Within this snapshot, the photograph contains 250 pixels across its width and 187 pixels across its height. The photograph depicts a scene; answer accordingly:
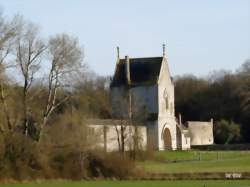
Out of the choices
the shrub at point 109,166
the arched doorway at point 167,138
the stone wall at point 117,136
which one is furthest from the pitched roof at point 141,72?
the shrub at point 109,166

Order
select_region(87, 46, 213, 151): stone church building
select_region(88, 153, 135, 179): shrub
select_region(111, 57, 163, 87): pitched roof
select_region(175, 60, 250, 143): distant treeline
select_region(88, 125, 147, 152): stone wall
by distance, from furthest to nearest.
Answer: select_region(175, 60, 250, 143): distant treeline
select_region(111, 57, 163, 87): pitched roof
select_region(87, 46, 213, 151): stone church building
select_region(88, 125, 147, 152): stone wall
select_region(88, 153, 135, 179): shrub

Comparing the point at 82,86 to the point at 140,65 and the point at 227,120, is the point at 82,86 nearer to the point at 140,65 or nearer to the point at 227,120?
the point at 140,65

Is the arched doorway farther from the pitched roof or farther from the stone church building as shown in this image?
the pitched roof

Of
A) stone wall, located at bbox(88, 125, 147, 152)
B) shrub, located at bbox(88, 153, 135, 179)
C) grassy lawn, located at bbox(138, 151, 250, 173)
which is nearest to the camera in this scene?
shrub, located at bbox(88, 153, 135, 179)

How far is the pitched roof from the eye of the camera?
93.0m

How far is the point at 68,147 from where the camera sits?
175ft

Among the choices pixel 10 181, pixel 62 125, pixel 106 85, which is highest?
pixel 106 85

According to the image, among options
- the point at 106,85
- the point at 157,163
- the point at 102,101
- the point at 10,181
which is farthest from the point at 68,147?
the point at 106,85

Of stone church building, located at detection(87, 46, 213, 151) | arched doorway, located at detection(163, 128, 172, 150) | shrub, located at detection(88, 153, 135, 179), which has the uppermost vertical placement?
stone church building, located at detection(87, 46, 213, 151)

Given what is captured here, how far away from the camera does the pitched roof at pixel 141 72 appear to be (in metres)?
93.0

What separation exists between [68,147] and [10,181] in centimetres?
632

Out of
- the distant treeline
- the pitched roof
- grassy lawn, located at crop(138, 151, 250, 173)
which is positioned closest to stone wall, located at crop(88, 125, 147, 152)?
grassy lawn, located at crop(138, 151, 250, 173)

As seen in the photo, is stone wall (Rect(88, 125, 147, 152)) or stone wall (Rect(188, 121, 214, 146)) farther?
stone wall (Rect(188, 121, 214, 146))

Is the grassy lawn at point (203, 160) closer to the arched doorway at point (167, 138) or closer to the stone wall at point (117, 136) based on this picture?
the stone wall at point (117, 136)
